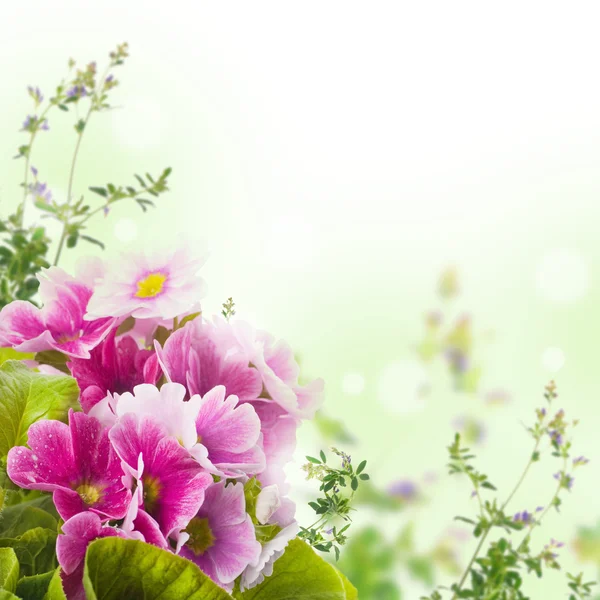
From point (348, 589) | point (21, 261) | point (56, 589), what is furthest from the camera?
point (21, 261)

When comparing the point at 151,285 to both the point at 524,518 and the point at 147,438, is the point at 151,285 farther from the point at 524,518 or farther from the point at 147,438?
the point at 524,518

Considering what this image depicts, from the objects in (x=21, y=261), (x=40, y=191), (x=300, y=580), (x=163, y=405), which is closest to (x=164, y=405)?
(x=163, y=405)

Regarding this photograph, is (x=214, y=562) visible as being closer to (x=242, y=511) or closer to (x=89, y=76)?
(x=242, y=511)

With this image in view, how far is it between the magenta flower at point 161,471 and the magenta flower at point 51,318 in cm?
7

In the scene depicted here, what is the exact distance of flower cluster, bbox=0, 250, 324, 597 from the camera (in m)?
0.28

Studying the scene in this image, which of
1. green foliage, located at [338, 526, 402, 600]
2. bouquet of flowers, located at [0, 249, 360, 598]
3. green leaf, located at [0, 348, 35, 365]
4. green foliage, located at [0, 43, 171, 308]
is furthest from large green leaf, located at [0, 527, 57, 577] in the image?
green foliage, located at [338, 526, 402, 600]

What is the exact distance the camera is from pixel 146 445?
283 millimetres

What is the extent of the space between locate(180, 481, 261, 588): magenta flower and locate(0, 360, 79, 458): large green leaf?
0.07 m

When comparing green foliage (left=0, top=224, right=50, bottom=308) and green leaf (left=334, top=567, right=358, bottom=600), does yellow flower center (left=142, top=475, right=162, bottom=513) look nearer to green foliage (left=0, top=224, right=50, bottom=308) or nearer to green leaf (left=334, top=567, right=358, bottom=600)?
green leaf (left=334, top=567, right=358, bottom=600)

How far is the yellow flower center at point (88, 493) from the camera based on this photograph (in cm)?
28

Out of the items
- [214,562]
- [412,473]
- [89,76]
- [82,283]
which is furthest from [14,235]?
[412,473]

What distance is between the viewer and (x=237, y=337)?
0.33 metres

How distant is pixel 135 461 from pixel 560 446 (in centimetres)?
76

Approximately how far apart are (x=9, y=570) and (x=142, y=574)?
0.05 meters
